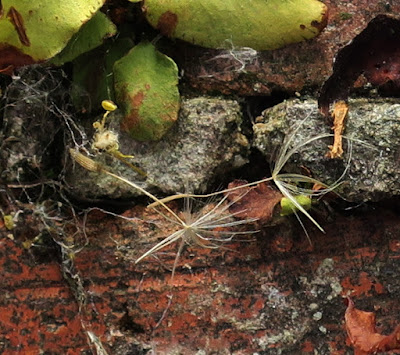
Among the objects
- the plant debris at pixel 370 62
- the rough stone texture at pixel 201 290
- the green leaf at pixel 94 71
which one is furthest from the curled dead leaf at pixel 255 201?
the green leaf at pixel 94 71

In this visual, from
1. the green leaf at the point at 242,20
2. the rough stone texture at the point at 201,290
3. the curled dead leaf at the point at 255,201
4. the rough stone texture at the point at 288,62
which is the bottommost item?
the rough stone texture at the point at 201,290

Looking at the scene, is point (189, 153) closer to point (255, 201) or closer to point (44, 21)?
point (255, 201)

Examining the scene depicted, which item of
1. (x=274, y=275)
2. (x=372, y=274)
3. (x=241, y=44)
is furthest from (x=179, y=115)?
(x=372, y=274)

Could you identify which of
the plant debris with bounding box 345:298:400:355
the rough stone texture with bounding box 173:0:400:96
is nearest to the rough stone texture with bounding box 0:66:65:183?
the rough stone texture with bounding box 173:0:400:96

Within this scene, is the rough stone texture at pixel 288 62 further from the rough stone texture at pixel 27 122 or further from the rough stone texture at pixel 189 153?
the rough stone texture at pixel 27 122

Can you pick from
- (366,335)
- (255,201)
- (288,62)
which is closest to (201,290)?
(255,201)

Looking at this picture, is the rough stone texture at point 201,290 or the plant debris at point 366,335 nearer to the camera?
the plant debris at point 366,335

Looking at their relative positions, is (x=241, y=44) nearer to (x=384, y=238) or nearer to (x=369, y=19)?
(x=369, y=19)

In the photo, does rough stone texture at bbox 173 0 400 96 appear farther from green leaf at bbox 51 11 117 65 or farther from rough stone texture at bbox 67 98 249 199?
green leaf at bbox 51 11 117 65
